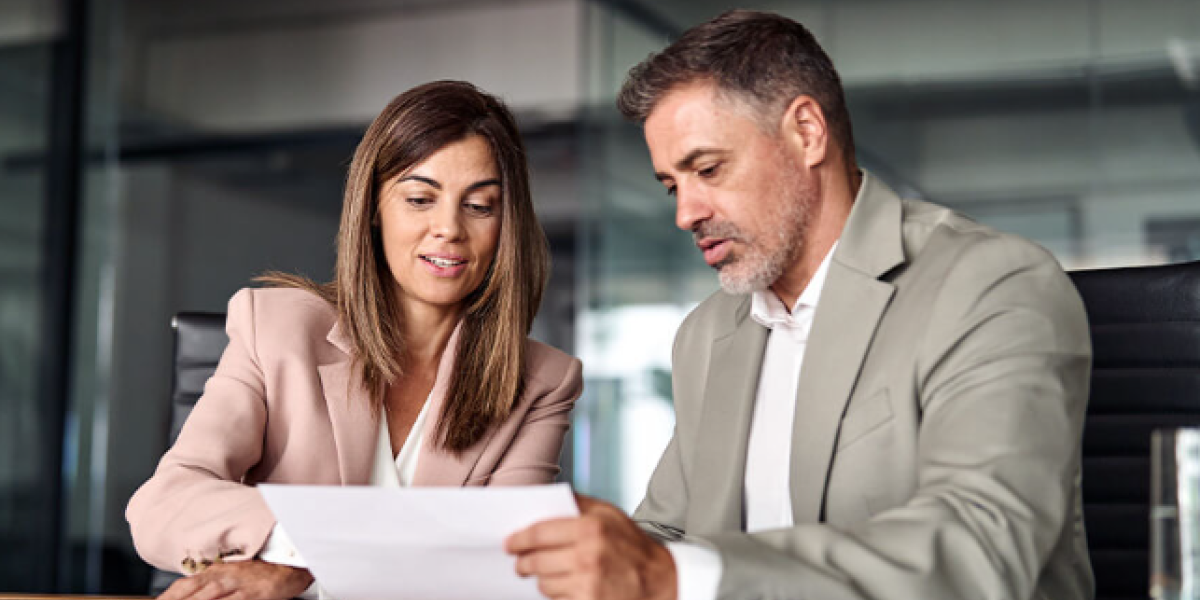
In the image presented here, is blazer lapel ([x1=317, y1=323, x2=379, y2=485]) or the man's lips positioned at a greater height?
the man's lips

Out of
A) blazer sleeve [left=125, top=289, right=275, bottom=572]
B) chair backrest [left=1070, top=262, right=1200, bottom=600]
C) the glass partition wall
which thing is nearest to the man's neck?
chair backrest [left=1070, top=262, right=1200, bottom=600]

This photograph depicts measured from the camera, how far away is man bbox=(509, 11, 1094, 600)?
3.67ft

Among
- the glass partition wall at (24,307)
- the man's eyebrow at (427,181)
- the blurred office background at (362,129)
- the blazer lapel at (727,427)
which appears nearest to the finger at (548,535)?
the blazer lapel at (727,427)

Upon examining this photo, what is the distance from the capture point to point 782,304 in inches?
67.3

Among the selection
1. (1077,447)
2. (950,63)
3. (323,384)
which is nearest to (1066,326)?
(1077,447)

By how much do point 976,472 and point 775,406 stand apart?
482 millimetres

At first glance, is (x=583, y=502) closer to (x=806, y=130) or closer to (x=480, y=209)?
(x=806, y=130)

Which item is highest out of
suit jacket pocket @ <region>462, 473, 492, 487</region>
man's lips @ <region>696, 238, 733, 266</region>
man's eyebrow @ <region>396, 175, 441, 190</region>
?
man's eyebrow @ <region>396, 175, 441, 190</region>

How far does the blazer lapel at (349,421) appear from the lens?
6.21ft

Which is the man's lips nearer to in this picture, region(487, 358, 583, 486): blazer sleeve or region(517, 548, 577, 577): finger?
region(487, 358, 583, 486): blazer sleeve

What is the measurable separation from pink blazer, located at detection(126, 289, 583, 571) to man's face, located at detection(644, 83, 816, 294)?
1.82 ft

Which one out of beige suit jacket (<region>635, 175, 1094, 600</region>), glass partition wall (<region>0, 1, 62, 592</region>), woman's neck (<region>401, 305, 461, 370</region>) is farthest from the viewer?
glass partition wall (<region>0, 1, 62, 592</region>)

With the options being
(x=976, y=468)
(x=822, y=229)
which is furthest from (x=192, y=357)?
(x=976, y=468)

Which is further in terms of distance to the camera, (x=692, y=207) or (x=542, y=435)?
(x=542, y=435)
